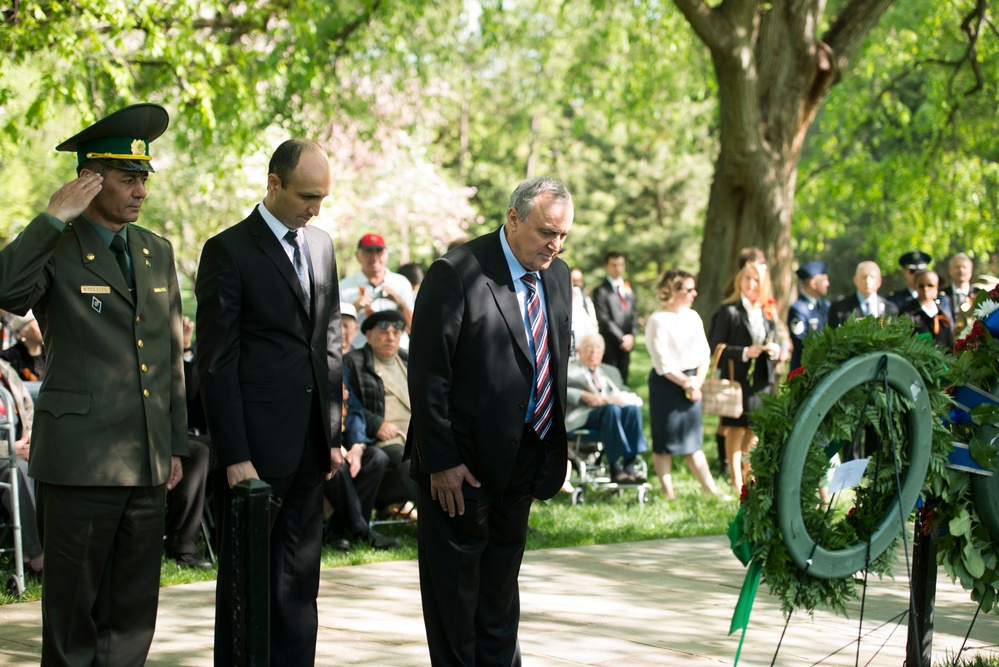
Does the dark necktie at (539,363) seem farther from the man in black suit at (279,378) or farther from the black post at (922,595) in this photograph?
the black post at (922,595)

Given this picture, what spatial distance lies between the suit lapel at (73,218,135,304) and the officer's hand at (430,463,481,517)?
1338 mm

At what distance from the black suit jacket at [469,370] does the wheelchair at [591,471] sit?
604 cm

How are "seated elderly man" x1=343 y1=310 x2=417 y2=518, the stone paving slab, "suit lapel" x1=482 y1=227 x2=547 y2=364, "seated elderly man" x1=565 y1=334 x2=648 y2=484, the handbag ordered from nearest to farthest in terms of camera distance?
"suit lapel" x1=482 y1=227 x2=547 y2=364 < the stone paving slab < "seated elderly man" x1=343 y1=310 x2=417 y2=518 < "seated elderly man" x1=565 y1=334 x2=648 y2=484 < the handbag

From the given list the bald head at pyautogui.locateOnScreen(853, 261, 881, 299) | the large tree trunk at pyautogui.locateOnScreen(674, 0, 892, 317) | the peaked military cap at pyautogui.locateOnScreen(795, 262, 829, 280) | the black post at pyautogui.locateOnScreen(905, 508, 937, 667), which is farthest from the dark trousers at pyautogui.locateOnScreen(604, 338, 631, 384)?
the black post at pyautogui.locateOnScreen(905, 508, 937, 667)

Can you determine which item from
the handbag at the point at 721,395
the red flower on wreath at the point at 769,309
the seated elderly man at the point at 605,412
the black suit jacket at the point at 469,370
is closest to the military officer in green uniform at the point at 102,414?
the black suit jacket at the point at 469,370

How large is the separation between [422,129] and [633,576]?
28776mm

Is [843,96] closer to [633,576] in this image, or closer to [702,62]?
[702,62]

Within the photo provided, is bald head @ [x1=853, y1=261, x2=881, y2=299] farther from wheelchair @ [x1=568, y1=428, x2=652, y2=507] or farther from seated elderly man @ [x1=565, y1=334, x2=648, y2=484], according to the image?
wheelchair @ [x1=568, y1=428, x2=652, y2=507]

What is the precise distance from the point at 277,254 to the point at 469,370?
872mm

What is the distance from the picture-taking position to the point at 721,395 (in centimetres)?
1098

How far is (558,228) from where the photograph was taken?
4363 mm

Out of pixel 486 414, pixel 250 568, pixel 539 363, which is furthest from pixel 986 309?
pixel 250 568

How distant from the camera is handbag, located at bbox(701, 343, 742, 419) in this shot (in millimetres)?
10883

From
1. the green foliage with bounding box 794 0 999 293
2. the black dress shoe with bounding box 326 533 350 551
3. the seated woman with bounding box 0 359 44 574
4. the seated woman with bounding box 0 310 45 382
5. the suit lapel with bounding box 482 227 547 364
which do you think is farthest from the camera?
the green foliage with bounding box 794 0 999 293
